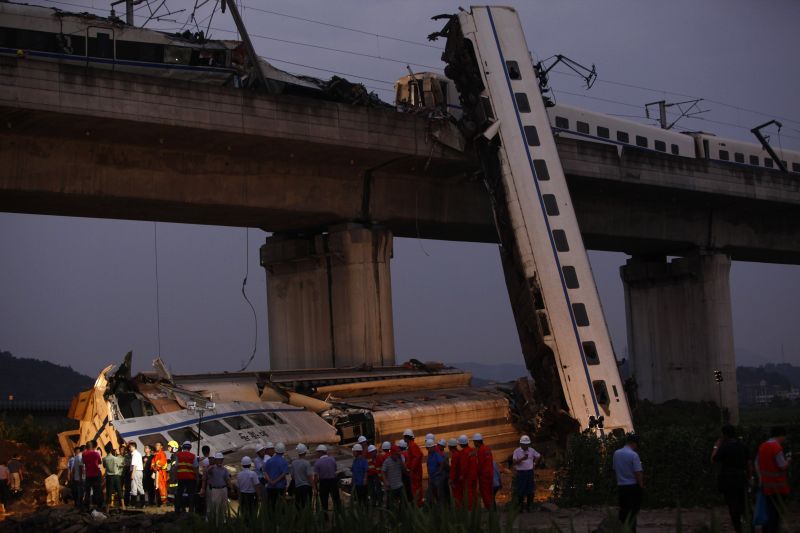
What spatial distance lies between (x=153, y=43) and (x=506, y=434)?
15.6m

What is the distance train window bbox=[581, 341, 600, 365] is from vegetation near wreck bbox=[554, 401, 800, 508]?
21.3 feet

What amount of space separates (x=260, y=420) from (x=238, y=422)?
605 mm

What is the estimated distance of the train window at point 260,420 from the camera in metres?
25.5

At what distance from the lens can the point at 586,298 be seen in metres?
30.0

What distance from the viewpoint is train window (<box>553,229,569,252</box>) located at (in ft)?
100

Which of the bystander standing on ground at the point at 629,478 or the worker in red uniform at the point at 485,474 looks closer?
the bystander standing on ground at the point at 629,478

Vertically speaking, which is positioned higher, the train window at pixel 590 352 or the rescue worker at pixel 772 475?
the train window at pixel 590 352

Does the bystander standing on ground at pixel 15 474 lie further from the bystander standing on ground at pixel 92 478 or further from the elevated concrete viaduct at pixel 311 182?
the elevated concrete viaduct at pixel 311 182

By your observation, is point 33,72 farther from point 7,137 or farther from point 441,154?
point 441,154

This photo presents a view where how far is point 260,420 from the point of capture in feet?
84.1

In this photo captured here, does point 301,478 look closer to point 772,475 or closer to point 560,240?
point 772,475

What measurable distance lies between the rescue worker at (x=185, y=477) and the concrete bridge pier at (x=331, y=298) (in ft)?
47.1

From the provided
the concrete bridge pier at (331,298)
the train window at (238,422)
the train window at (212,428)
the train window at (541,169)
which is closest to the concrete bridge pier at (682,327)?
the concrete bridge pier at (331,298)

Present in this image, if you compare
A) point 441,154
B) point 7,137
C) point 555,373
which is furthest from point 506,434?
point 7,137
